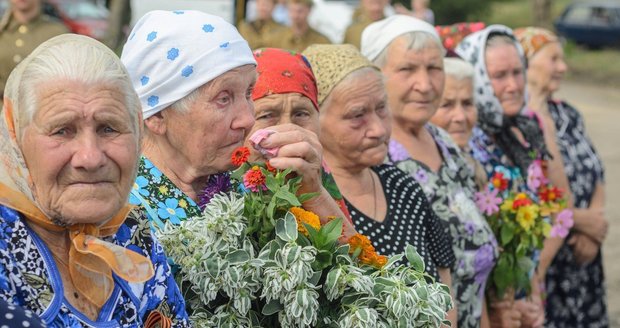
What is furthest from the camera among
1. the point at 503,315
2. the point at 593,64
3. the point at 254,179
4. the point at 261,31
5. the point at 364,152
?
the point at 593,64

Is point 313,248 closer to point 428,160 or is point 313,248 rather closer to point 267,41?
point 428,160

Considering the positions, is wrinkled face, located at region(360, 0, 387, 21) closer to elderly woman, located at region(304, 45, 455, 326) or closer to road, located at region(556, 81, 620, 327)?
road, located at region(556, 81, 620, 327)

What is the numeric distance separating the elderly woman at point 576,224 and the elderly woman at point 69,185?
455cm

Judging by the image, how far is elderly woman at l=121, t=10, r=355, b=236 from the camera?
10.7 feet

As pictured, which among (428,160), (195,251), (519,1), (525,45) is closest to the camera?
(195,251)

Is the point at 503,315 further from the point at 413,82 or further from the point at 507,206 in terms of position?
the point at 413,82

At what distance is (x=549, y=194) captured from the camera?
5.55 metres

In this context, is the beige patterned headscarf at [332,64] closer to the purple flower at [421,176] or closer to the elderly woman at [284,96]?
the elderly woman at [284,96]

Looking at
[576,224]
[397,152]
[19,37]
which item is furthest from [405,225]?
[19,37]

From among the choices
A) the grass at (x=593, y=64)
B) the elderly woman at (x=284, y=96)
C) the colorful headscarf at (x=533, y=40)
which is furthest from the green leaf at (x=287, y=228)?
the grass at (x=593, y=64)

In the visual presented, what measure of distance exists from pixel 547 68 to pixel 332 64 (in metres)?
3.12

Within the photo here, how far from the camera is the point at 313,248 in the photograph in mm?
2889

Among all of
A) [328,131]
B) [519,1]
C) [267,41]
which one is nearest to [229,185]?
[328,131]

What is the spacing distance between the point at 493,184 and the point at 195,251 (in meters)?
2.77
